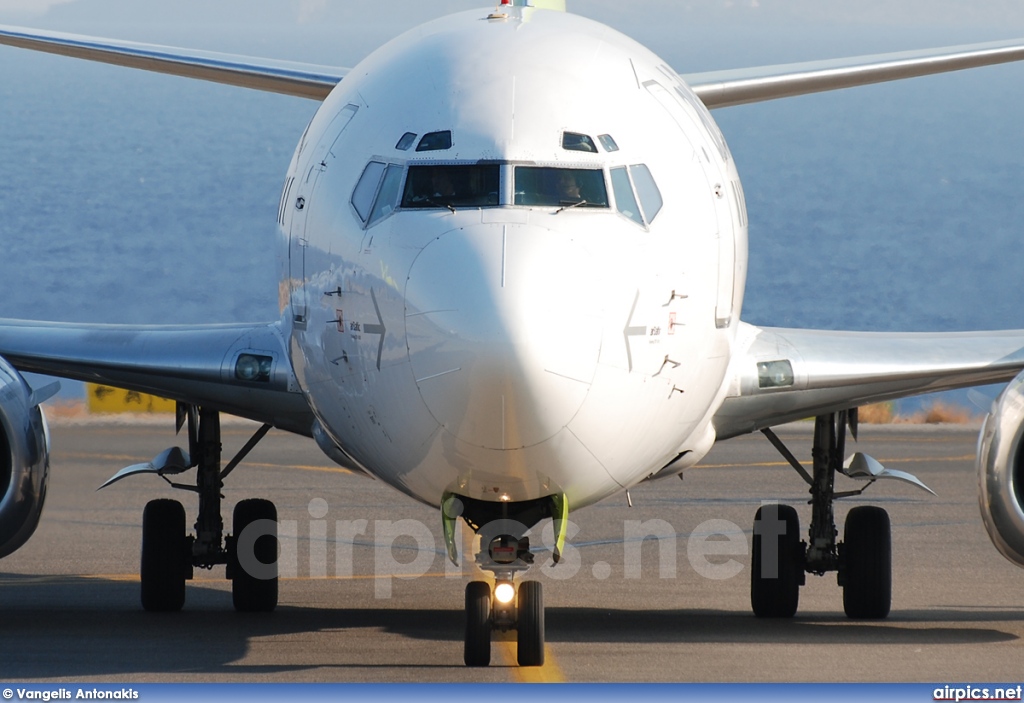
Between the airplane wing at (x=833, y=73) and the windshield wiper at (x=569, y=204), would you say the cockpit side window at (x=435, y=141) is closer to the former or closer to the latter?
the windshield wiper at (x=569, y=204)

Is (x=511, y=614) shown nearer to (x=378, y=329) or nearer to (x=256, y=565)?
(x=378, y=329)

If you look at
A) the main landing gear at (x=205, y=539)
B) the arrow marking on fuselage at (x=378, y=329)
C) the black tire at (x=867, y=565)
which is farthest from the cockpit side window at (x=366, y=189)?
the black tire at (x=867, y=565)

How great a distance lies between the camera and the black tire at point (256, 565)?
48.8ft

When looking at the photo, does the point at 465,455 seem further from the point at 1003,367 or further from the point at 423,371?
the point at 1003,367

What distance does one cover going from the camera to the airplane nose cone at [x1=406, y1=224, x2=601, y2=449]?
909 centimetres

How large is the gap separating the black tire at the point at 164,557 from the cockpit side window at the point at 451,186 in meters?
5.60

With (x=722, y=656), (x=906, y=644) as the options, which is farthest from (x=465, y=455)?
(x=906, y=644)

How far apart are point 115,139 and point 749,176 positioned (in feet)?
148

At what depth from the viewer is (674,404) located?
10.7m

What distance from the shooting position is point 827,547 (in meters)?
15.0

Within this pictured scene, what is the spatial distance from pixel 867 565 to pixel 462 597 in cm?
348

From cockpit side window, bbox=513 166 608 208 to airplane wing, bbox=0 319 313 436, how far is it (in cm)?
307

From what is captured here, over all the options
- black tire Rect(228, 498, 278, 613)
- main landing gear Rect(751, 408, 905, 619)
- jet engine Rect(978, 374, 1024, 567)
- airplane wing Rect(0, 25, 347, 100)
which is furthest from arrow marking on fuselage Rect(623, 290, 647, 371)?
black tire Rect(228, 498, 278, 613)

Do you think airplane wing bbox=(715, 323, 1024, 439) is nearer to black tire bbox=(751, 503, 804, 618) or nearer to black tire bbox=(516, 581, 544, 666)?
black tire bbox=(751, 503, 804, 618)
